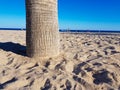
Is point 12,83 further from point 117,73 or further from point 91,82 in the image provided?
point 117,73

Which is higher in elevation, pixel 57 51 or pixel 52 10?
pixel 52 10

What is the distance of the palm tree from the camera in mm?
4891

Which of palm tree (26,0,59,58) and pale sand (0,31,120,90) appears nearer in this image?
pale sand (0,31,120,90)

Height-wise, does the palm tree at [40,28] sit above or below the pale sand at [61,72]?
above

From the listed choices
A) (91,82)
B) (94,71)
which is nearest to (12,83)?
(91,82)

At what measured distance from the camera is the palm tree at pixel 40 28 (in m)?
4.89

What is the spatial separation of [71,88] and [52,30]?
2.01 meters

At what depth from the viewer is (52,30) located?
16.5 feet

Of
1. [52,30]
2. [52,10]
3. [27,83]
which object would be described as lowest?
[27,83]

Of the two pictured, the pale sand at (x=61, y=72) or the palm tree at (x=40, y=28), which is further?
the palm tree at (x=40, y=28)

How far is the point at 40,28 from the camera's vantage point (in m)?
4.89

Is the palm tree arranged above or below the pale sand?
above

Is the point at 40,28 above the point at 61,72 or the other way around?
above

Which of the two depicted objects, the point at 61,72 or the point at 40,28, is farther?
the point at 40,28
